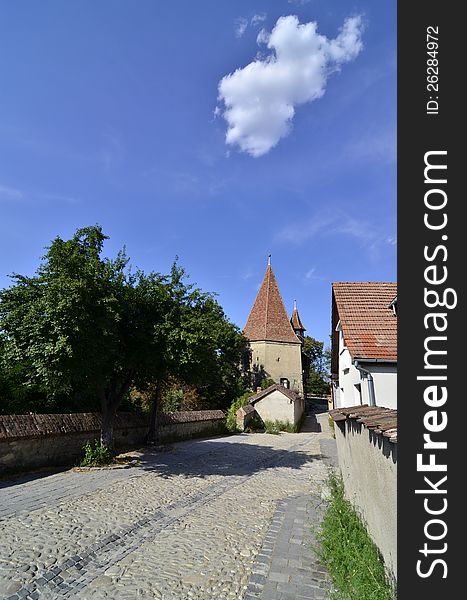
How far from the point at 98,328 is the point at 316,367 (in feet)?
229

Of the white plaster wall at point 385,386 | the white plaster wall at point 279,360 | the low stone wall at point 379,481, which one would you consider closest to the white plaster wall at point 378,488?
the low stone wall at point 379,481

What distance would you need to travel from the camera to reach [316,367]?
76125 millimetres

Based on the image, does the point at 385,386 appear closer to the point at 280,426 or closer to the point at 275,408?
the point at 280,426

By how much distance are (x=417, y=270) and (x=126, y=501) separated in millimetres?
7934

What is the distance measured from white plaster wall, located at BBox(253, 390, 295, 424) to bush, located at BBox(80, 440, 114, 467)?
62.8 feet

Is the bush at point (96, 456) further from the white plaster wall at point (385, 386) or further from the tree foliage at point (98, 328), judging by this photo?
the white plaster wall at point (385, 386)

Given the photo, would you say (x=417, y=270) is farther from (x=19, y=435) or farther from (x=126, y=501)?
(x=19, y=435)

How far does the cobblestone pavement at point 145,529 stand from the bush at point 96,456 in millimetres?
700

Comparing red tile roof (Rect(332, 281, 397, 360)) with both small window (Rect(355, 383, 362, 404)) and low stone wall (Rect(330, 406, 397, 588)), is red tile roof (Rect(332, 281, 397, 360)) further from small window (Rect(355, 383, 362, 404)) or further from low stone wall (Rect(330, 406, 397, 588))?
low stone wall (Rect(330, 406, 397, 588))

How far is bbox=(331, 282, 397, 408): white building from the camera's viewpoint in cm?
973

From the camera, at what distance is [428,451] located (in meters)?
2.16

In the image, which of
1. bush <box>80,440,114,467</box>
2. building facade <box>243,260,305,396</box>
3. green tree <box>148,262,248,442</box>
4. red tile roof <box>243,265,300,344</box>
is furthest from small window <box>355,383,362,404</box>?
red tile roof <box>243,265,300,344</box>

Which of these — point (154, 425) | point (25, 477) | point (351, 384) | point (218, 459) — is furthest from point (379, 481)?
point (154, 425)

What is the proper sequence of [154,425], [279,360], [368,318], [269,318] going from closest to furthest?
[368,318], [154,425], [279,360], [269,318]
